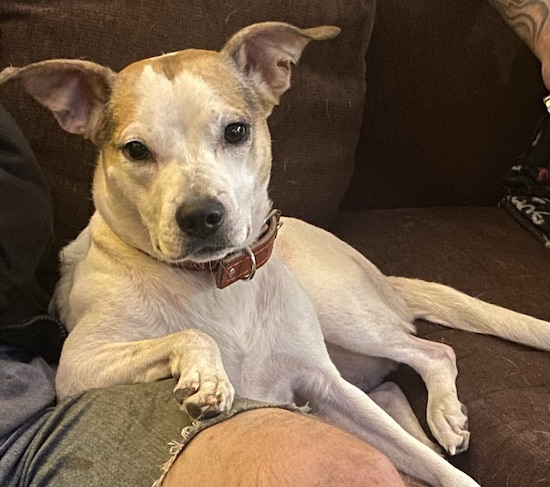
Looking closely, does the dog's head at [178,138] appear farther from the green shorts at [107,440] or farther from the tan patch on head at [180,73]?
the green shorts at [107,440]

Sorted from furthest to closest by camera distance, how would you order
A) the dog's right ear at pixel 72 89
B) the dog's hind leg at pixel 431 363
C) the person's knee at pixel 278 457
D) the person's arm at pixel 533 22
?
the person's arm at pixel 533 22 → the dog's hind leg at pixel 431 363 → the dog's right ear at pixel 72 89 → the person's knee at pixel 278 457

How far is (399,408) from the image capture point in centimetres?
157

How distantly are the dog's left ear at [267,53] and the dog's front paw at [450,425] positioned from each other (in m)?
0.64

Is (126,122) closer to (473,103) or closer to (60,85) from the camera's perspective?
(60,85)

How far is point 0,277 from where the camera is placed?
51.6 inches

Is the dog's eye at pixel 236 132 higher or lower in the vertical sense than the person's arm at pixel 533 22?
lower

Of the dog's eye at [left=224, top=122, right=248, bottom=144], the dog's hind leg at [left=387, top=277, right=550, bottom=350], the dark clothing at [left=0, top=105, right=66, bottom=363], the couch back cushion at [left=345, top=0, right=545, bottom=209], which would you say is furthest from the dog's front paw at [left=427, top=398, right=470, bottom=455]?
the couch back cushion at [left=345, top=0, right=545, bottom=209]

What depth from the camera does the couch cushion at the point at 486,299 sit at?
1.33 metres

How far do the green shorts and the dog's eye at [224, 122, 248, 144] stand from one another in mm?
411

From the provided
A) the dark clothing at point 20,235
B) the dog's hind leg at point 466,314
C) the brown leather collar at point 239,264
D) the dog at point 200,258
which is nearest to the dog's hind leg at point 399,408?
the dog at point 200,258

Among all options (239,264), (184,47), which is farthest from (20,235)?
(184,47)

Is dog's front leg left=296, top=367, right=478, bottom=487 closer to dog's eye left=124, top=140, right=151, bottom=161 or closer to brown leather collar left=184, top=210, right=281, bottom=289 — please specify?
brown leather collar left=184, top=210, right=281, bottom=289

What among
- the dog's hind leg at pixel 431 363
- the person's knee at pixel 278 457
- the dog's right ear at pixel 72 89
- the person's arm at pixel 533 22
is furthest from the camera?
the person's arm at pixel 533 22

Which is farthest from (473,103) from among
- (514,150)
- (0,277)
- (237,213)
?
(0,277)
